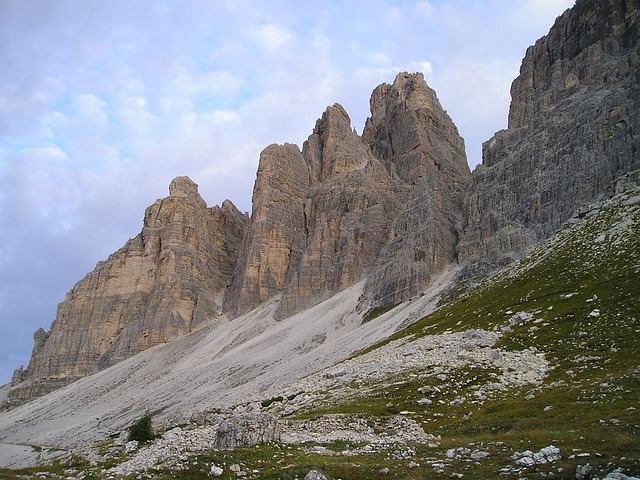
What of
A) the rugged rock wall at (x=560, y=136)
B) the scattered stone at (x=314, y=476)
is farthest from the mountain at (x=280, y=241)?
the scattered stone at (x=314, y=476)

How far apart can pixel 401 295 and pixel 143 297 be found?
98718mm

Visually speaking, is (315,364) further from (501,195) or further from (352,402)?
(501,195)

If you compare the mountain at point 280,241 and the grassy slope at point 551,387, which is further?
the mountain at point 280,241

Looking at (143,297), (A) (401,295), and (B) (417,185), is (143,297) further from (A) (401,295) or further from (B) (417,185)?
(A) (401,295)

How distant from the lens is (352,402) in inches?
1577

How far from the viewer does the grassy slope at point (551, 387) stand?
19453 mm

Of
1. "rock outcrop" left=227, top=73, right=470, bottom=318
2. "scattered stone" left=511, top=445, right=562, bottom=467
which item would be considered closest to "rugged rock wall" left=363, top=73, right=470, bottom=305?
"rock outcrop" left=227, top=73, right=470, bottom=318

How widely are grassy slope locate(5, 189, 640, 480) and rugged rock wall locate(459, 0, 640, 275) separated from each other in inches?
1121

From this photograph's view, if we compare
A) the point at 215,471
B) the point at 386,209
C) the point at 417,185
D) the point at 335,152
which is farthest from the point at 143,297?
the point at 215,471

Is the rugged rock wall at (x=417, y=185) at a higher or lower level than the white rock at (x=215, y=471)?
higher

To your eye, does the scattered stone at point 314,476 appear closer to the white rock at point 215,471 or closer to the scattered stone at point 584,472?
the white rock at point 215,471

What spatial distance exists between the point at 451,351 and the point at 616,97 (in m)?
78.8

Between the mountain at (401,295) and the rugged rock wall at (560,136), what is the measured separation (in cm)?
48

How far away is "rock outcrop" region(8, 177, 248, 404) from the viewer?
16812cm
